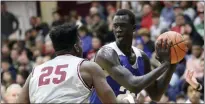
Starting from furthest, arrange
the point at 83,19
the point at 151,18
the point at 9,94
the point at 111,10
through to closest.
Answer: the point at 83,19 < the point at 111,10 < the point at 151,18 < the point at 9,94

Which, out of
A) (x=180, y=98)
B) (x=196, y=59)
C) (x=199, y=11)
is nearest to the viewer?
(x=180, y=98)

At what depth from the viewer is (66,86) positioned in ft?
17.0

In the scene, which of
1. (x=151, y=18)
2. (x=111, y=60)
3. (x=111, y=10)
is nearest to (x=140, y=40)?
(x=151, y=18)

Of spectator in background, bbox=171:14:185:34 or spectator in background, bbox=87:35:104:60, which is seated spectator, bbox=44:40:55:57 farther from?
spectator in background, bbox=171:14:185:34

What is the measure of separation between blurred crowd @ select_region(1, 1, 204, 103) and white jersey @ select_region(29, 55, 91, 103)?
15.7 feet

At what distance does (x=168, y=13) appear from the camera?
13.9 meters

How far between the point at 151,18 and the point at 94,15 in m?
1.43

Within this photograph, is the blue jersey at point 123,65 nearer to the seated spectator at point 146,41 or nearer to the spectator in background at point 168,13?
the seated spectator at point 146,41

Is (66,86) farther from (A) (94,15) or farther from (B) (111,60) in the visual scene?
(A) (94,15)

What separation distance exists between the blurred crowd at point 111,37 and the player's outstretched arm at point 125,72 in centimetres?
353

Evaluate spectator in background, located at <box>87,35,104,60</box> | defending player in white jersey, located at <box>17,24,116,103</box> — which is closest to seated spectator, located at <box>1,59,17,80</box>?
spectator in background, located at <box>87,35,104,60</box>

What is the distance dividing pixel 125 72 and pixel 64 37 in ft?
3.55

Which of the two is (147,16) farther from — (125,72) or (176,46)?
(176,46)

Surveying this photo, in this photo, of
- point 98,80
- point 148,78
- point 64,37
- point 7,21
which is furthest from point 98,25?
point 98,80
